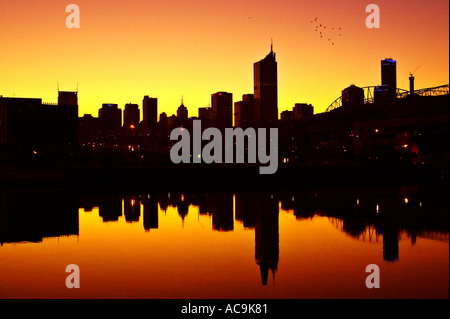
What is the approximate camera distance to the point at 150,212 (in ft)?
91.8

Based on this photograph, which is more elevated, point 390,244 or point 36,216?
point 36,216

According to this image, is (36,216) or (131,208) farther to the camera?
(131,208)

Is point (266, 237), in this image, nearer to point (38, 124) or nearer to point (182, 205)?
point (182, 205)

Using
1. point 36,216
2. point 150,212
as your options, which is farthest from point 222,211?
point 36,216

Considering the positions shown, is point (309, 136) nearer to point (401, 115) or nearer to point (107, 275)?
point (401, 115)

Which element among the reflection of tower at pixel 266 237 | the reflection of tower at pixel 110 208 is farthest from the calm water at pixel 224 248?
the reflection of tower at pixel 110 208

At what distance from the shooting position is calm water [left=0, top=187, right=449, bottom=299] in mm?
12742

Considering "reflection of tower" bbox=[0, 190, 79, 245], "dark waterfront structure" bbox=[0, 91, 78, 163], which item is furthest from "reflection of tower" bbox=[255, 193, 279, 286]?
"dark waterfront structure" bbox=[0, 91, 78, 163]

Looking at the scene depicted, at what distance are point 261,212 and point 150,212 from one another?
6056 millimetres

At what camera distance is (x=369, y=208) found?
28453 mm
